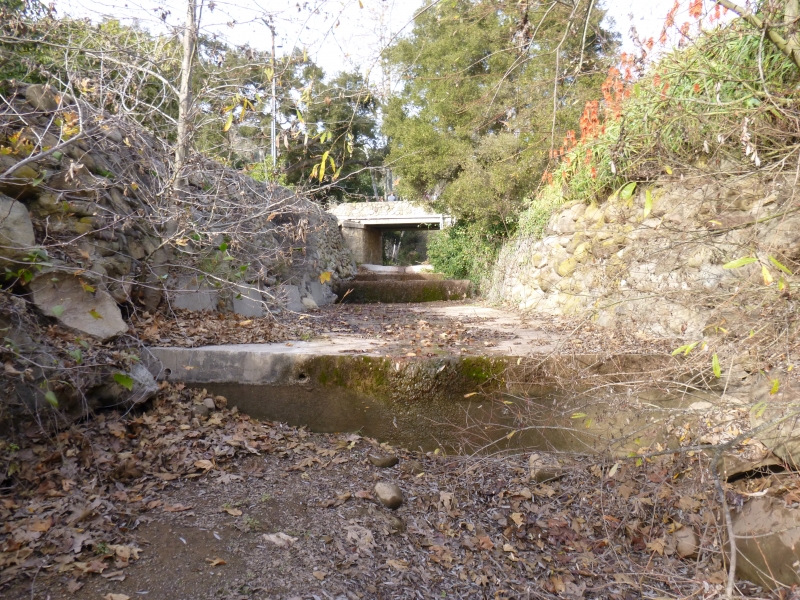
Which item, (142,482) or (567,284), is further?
(567,284)

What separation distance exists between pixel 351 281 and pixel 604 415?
26.5ft

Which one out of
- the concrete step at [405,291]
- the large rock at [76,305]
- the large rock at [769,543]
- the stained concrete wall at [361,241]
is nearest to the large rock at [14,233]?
the large rock at [76,305]

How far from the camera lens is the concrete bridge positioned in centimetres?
1662

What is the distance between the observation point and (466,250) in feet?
38.0

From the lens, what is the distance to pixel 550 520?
3520mm

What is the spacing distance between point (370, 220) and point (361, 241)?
0.82 meters

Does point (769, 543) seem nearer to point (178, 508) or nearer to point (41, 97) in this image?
point (178, 508)

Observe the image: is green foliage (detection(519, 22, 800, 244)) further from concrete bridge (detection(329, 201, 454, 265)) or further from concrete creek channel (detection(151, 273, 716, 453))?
concrete bridge (detection(329, 201, 454, 265))

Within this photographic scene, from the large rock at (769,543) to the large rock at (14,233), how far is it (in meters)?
4.67

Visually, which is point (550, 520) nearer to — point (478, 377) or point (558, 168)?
point (478, 377)

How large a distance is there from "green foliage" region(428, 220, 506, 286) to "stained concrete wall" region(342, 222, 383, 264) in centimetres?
372

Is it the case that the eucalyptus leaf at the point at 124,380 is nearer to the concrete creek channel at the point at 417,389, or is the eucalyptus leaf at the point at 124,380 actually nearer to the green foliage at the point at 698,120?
the concrete creek channel at the point at 417,389

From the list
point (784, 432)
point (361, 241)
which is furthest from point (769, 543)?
point (361, 241)

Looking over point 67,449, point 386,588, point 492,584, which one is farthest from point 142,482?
point 492,584
